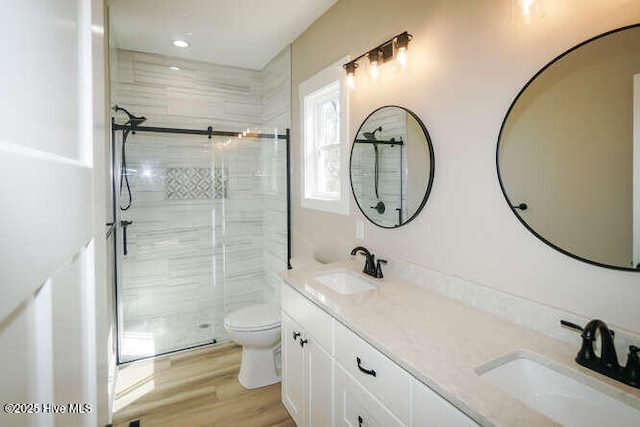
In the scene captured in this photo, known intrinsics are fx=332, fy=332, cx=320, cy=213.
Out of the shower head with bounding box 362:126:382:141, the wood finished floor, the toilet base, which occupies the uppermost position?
the shower head with bounding box 362:126:382:141

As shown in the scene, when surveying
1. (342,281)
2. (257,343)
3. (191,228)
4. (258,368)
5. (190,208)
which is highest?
(190,208)

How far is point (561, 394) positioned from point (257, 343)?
1.82 m

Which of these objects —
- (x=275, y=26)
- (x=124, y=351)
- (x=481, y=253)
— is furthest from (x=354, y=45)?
A: (x=124, y=351)

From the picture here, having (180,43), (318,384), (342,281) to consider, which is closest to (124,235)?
(180,43)

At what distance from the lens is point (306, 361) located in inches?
66.4

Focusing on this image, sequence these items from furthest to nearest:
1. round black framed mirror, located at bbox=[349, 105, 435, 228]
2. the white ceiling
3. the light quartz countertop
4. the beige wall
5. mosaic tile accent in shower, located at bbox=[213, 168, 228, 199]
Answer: mosaic tile accent in shower, located at bbox=[213, 168, 228, 199]
the white ceiling
round black framed mirror, located at bbox=[349, 105, 435, 228]
the beige wall
the light quartz countertop

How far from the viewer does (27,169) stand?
28 cm

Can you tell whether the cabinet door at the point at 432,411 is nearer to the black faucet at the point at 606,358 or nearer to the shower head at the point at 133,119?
the black faucet at the point at 606,358

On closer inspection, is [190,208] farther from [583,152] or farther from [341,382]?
[583,152]

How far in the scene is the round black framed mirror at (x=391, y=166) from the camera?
5.56ft

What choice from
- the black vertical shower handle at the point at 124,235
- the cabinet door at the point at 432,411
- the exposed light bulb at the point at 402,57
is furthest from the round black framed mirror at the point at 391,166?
the black vertical shower handle at the point at 124,235

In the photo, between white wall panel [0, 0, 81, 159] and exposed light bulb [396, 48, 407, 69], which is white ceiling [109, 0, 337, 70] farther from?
white wall panel [0, 0, 81, 159]

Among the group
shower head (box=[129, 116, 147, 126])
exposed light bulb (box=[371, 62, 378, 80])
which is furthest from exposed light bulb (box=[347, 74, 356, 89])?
shower head (box=[129, 116, 147, 126])

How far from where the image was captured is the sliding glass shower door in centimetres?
295
